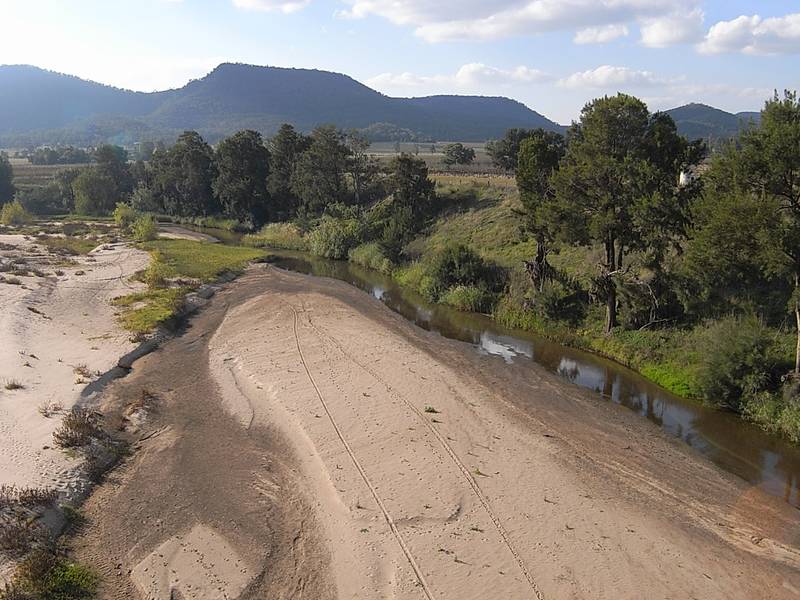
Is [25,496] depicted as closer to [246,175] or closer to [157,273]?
[157,273]

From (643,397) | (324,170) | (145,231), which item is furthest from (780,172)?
(145,231)

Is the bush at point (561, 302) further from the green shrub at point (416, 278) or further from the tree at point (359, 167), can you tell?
the tree at point (359, 167)

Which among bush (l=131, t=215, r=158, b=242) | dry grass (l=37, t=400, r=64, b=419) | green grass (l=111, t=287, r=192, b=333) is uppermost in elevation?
dry grass (l=37, t=400, r=64, b=419)

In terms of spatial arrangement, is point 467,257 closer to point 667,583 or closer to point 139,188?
point 667,583

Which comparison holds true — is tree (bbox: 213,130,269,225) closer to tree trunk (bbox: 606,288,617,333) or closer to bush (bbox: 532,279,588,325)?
bush (bbox: 532,279,588,325)

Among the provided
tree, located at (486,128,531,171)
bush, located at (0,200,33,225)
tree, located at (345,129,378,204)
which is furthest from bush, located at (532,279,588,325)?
bush, located at (0,200,33,225)

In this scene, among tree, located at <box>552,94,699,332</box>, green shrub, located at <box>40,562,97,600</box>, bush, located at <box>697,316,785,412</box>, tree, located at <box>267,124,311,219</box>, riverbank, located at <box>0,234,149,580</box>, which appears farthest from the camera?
tree, located at <box>267,124,311,219</box>
